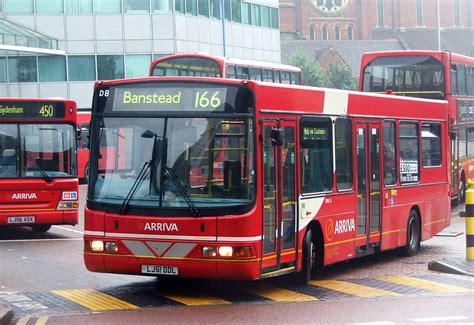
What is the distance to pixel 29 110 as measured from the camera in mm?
20922

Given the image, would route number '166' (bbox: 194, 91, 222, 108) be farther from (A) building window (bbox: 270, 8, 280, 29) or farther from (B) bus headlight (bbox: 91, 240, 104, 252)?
(A) building window (bbox: 270, 8, 280, 29)

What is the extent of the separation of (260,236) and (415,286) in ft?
9.45

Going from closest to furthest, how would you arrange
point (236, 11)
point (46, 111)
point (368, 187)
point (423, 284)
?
point (423, 284)
point (368, 187)
point (46, 111)
point (236, 11)

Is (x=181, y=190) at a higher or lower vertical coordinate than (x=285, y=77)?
lower

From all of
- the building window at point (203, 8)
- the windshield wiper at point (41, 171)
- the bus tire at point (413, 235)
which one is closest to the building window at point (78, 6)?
the building window at point (203, 8)

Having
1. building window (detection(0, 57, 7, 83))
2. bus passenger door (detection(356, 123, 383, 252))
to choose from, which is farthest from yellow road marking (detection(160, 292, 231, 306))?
building window (detection(0, 57, 7, 83))

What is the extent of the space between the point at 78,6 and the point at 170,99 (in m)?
47.9

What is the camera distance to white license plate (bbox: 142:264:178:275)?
12281 mm

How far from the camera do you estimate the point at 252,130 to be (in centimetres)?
1233

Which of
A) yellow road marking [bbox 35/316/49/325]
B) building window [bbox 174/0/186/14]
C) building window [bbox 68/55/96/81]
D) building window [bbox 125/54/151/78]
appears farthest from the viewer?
building window [bbox 125/54/151/78]

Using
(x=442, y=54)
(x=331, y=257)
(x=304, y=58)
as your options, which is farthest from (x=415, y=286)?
(x=304, y=58)

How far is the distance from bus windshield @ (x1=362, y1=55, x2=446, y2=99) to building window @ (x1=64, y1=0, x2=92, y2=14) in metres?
33.0

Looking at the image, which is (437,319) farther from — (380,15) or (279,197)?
(380,15)

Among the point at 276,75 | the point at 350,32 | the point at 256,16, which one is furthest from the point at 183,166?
the point at 350,32
